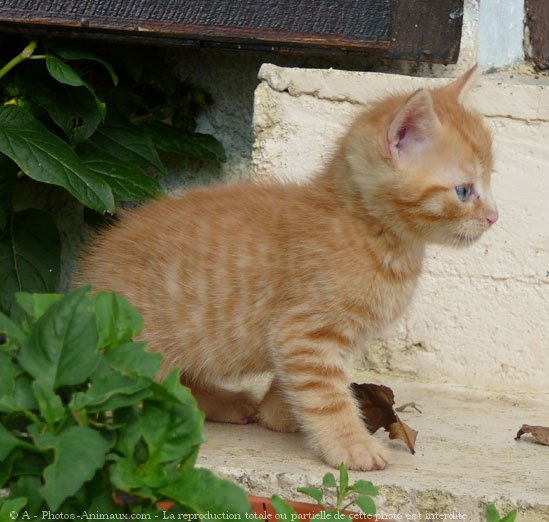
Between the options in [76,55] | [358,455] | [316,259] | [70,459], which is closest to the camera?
[70,459]

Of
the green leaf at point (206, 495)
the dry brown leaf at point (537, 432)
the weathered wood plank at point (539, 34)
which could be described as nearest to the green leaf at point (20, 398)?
the green leaf at point (206, 495)

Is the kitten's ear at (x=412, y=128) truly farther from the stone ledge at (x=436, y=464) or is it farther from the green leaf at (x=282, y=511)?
the green leaf at (x=282, y=511)

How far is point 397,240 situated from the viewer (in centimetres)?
266

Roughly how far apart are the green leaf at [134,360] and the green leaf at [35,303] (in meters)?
0.14

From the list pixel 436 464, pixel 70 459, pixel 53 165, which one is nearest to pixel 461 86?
pixel 436 464

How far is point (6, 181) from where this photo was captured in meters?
3.42

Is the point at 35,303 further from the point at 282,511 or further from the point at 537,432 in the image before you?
the point at 537,432

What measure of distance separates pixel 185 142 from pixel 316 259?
121 cm

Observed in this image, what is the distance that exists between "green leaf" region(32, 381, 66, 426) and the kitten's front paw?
1086 millimetres

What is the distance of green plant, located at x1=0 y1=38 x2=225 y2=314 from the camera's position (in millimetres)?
3055

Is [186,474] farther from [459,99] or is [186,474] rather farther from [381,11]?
[381,11]

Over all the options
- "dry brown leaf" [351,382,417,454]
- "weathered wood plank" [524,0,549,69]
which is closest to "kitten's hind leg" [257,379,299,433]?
"dry brown leaf" [351,382,417,454]

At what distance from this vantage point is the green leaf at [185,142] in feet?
11.8

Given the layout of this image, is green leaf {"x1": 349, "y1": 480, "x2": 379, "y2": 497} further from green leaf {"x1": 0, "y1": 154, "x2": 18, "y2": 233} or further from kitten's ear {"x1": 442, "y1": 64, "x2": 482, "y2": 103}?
green leaf {"x1": 0, "y1": 154, "x2": 18, "y2": 233}
